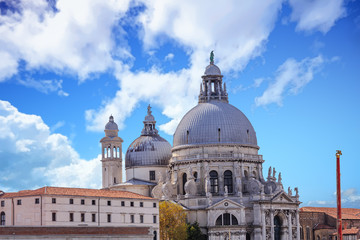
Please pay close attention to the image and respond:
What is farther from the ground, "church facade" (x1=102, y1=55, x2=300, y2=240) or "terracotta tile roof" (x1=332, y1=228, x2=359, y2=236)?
"church facade" (x1=102, y1=55, x2=300, y2=240)

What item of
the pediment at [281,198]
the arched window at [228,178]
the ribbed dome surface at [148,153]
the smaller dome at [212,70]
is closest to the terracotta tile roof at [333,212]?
the pediment at [281,198]

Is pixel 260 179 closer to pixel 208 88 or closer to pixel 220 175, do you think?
pixel 220 175

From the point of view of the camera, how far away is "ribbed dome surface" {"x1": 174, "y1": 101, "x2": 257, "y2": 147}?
332ft

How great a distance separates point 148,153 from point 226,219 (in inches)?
776

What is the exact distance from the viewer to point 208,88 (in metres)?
107

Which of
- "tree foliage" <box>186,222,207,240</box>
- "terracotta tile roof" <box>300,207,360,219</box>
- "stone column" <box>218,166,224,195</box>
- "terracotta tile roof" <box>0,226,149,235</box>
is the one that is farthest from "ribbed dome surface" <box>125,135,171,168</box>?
"terracotta tile roof" <box>0,226,149,235</box>

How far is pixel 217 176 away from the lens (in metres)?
100

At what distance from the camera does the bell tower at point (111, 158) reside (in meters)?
109

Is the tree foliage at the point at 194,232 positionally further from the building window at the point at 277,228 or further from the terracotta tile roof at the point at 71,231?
the terracotta tile roof at the point at 71,231

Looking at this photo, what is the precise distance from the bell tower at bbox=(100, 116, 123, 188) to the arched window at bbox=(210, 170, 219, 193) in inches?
646

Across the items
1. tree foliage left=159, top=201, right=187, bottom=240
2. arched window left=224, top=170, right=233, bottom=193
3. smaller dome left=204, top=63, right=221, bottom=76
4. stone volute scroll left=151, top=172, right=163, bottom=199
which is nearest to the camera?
tree foliage left=159, top=201, right=187, bottom=240

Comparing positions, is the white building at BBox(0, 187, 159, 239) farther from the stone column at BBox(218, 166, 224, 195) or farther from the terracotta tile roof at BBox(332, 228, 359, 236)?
the terracotta tile roof at BBox(332, 228, 359, 236)

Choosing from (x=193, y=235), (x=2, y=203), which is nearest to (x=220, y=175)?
(x=193, y=235)

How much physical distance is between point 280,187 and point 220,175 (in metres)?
8.21
